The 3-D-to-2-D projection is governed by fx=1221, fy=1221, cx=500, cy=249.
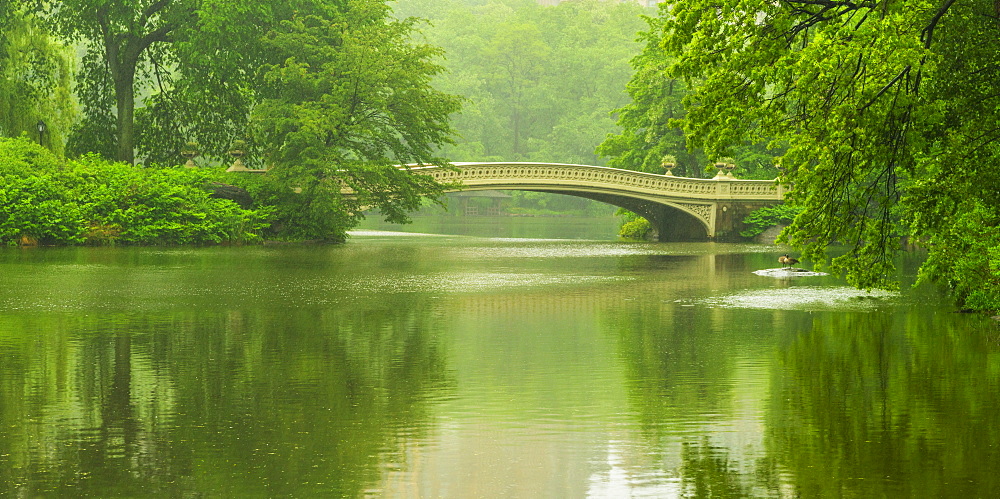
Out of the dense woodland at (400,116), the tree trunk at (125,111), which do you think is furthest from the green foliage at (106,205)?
the tree trunk at (125,111)

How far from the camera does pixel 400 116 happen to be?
41.4 metres

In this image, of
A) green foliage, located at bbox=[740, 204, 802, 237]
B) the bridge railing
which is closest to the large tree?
the bridge railing

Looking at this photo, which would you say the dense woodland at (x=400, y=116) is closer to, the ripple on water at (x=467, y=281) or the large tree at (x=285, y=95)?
the large tree at (x=285, y=95)

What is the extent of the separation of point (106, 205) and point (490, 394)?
28413mm

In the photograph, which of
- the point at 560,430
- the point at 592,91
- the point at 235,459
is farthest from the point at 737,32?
the point at 592,91

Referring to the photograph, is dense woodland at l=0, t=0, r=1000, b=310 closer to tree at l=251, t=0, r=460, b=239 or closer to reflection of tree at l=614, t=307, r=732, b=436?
tree at l=251, t=0, r=460, b=239

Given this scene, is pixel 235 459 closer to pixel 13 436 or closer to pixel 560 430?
pixel 13 436

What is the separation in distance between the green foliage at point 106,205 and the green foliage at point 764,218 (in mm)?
20005

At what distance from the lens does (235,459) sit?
8141 mm

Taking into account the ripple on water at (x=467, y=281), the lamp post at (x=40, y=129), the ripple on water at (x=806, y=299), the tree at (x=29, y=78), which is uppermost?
the tree at (x=29, y=78)

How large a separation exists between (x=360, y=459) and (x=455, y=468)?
684 mm

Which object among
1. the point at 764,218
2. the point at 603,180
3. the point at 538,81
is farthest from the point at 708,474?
the point at 538,81

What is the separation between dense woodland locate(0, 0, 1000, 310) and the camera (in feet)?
41.7

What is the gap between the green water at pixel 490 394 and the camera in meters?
7.76
